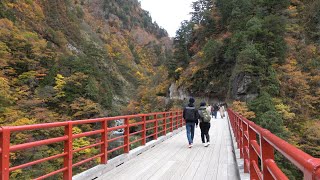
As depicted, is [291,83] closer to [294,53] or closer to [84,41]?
[294,53]

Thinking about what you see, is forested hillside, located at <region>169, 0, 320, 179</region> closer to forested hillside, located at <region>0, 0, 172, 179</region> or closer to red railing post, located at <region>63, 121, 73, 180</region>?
forested hillside, located at <region>0, 0, 172, 179</region>

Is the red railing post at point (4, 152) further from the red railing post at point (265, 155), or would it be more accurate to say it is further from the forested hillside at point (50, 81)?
the forested hillside at point (50, 81)

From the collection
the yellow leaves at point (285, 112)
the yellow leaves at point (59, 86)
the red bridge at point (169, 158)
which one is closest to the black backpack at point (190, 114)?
the red bridge at point (169, 158)

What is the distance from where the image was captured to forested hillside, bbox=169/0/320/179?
117 feet

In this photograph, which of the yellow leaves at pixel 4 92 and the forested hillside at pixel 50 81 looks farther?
the yellow leaves at pixel 4 92

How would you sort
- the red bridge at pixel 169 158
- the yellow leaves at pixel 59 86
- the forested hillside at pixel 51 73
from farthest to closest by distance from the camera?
the yellow leaves at pixel 59 86, the forested hillside at pixel 51 73, the red bridge at pixel 169 158

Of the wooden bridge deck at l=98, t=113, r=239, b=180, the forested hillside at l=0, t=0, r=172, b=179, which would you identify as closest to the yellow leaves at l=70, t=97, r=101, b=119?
the forested hillside at l=0, t=0, r=172, b=179

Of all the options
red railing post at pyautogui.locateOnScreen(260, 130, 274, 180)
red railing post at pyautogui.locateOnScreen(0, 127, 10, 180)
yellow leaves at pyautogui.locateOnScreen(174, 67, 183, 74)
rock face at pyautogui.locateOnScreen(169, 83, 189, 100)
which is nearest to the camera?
red railing post at pyautogui.locateOnScreen(260, 130, 274, 180)

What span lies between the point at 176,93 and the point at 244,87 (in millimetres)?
19475

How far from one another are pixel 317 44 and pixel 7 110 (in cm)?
4195

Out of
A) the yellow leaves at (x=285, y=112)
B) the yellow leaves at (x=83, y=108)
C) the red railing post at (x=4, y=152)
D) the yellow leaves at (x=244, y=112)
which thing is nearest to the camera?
the red railing post at (x=4, y=152)

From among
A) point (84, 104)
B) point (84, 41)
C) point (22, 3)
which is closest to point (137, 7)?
point (84, 41)

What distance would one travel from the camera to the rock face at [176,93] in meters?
61.6

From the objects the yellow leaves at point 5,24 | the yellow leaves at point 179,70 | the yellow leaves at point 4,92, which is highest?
the yellow leaves at point 5,24
